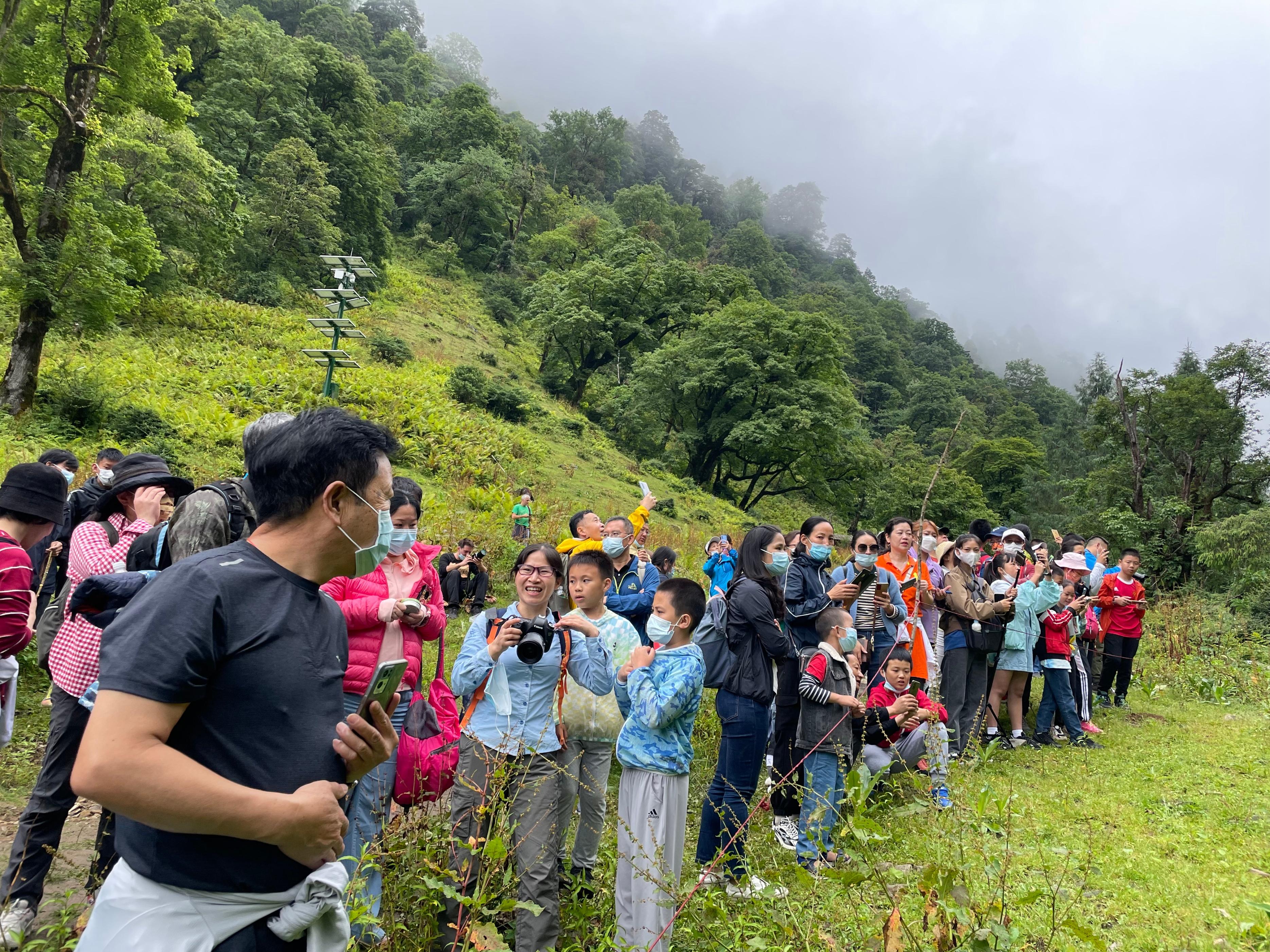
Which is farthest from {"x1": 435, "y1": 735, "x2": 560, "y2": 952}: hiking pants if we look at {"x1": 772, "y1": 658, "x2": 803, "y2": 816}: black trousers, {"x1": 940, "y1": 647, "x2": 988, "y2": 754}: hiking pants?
{"x1": 940, "y1": 647, "x2": 988, "y2": 754}: hiking pants

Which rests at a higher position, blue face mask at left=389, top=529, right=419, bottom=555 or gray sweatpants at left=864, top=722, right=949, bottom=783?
blue face mask at left=389, top=529, right=419, bottom=555

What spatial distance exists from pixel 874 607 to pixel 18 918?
5158 mm

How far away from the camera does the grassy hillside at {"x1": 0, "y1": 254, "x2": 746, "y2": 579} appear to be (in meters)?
12.6

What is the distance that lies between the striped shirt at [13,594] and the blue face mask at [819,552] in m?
4.45

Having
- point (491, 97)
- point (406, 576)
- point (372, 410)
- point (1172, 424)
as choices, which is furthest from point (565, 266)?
point (491, 97)

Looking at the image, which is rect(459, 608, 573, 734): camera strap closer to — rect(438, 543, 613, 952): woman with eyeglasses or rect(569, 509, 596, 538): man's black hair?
rect(438, 543, 613, 952): woman with eyeglasses

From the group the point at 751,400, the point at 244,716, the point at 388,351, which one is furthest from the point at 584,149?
the point at 244,716

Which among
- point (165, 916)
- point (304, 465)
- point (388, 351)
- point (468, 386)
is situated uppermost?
point (388, 351)

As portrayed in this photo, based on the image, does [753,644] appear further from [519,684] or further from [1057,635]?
[1057,635]

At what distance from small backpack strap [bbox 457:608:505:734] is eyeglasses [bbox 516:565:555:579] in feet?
0.75

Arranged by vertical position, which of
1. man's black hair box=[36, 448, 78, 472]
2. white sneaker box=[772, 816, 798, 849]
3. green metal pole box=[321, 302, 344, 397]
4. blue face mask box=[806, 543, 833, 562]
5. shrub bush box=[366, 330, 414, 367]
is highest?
shrub bush box=[366, 330, 414, 367]

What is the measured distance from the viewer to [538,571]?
134 inches

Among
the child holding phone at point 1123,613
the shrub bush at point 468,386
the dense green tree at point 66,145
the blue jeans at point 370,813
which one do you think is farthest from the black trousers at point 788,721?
Answer: the shrub bush at point 468,386

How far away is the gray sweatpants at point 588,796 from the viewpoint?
367 cm
